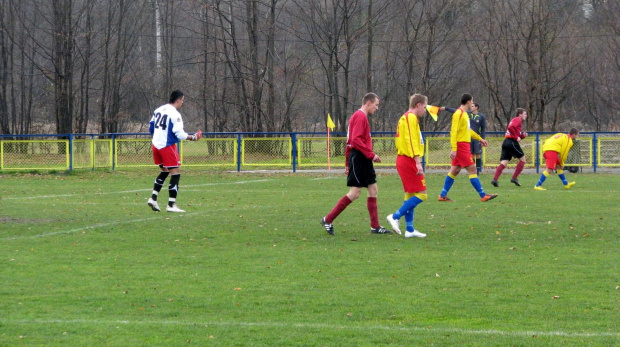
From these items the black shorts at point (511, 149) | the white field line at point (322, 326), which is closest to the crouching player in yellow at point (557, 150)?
the black shorts at point (511, 149)

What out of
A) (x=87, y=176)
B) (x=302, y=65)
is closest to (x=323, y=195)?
(x=87, y=176)

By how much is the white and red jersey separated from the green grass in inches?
49.0

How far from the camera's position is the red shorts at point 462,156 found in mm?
14555

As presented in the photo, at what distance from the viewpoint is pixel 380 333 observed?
212 inches

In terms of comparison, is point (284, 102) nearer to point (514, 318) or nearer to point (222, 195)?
point (222, 195)

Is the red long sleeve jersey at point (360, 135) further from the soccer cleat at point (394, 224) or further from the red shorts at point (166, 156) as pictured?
the red shorts at point (166, 156)

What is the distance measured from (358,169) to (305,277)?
306cm

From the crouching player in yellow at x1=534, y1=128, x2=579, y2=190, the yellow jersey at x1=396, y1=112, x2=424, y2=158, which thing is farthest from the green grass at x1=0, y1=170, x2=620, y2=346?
the crouching player in yellow at x1=534, y1=128, x2=579, y2=190

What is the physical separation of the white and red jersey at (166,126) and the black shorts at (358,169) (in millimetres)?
3858

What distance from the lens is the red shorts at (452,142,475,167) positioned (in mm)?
14555

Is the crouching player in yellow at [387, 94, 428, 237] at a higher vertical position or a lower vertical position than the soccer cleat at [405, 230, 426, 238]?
higher

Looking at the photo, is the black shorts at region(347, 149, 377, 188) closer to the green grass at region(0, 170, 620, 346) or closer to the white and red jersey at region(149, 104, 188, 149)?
the green grass at region(0, 170, 620, 346)

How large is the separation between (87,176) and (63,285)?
1807 centimetres

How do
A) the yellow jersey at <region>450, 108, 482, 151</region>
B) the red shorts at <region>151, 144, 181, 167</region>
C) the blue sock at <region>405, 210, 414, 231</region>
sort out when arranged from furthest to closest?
1. the yellow jersey at <region>450, 108, 482, 151</region>
2. the red shorts at <region>151, 144, 181, 167</region>
3. the blue sock at <region>405, 210, 414, 231</region>
